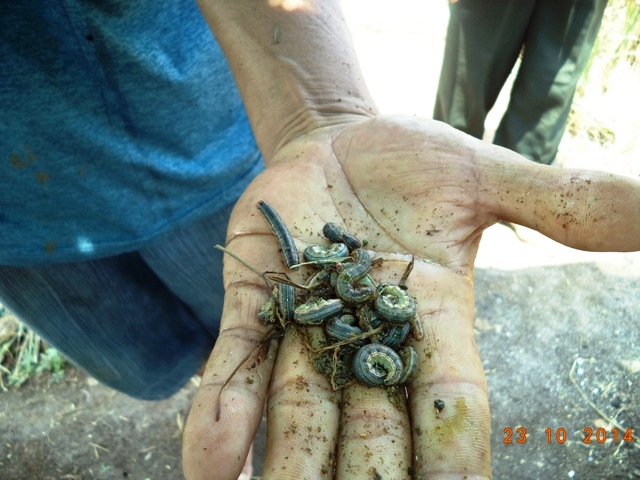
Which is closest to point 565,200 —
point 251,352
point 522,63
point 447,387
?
point 447,387

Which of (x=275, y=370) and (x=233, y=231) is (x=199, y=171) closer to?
(x=233, y=231)

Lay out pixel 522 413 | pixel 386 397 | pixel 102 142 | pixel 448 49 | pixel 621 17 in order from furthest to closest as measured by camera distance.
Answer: pixel 621 17, pixel 448 49, pixel 522 413, pixel 102 142, pixel 386 397

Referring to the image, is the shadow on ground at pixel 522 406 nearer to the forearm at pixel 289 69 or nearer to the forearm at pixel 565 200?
the forearm at pixel 565 200

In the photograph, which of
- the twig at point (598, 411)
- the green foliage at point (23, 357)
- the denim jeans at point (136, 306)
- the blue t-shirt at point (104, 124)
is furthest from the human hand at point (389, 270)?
the green foliage at point (23, 357)

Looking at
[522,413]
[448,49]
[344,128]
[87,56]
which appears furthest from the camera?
[448,49]

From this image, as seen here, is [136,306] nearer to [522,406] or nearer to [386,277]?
[386,277]

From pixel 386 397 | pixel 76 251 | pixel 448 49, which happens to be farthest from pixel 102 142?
pixel 448 49
